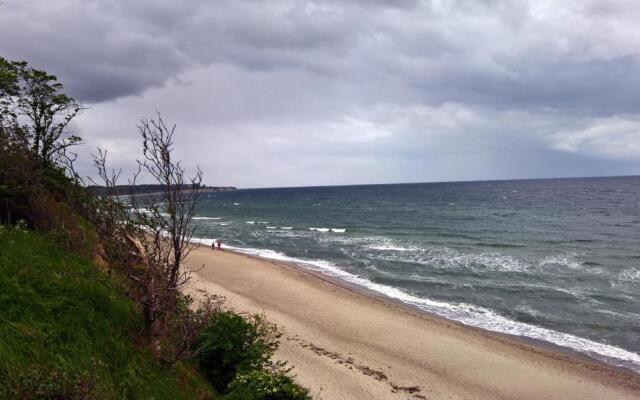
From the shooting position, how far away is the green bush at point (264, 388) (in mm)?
7883

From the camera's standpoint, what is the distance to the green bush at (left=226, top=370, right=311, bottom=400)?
788 centimetres

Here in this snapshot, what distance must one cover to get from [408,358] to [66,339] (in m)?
12.8

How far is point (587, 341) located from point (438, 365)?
327 inches

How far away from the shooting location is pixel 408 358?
53.3 ft

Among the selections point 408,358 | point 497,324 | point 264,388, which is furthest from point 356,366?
point 497,324

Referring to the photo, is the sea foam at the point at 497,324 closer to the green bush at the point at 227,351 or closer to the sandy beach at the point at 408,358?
the sandy beach at the point at 408,358

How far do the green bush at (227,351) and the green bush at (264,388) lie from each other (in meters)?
0.83

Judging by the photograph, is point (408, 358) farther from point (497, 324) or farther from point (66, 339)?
point (66, 339)

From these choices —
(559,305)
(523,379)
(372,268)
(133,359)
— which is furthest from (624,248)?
(133,359)

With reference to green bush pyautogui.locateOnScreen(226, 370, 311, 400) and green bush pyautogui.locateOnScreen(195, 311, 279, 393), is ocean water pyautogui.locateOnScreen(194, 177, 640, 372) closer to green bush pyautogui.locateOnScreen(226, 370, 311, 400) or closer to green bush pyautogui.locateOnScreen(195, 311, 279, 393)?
green bush pyautogui.locateOnScreen(195, 311, 279, 393)

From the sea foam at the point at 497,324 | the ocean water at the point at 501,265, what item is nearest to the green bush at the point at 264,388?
the ocean water at the point at 501,265

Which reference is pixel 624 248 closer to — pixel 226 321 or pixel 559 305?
pixel 559 305

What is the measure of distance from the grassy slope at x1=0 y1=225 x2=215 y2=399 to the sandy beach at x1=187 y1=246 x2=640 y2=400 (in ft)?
9.39

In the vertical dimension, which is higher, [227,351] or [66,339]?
[66,339]
